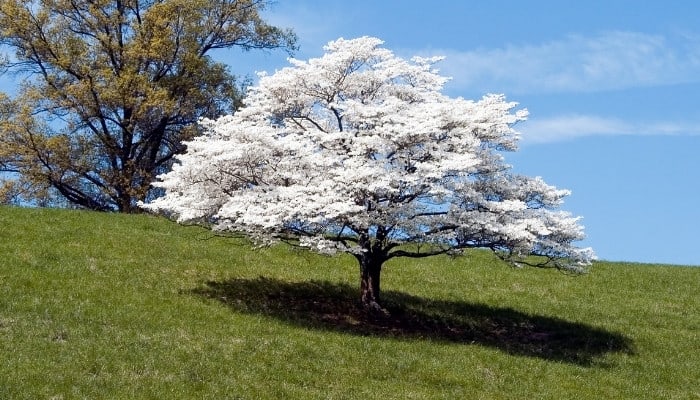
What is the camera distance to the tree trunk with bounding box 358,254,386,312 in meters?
26.5

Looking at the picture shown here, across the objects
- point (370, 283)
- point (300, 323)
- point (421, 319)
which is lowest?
point (300, 323)

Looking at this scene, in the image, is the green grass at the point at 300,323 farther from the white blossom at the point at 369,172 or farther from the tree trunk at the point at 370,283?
the white blossom at the point at 369,172

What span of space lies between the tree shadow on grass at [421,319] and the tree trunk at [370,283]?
30 cm

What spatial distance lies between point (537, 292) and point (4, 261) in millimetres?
18929

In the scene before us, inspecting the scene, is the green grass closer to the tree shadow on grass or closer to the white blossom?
the tree shadow on grass

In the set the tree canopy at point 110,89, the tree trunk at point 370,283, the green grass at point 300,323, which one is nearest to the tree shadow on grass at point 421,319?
the green grass at point 300,323

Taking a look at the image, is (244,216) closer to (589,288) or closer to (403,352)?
(403,352)

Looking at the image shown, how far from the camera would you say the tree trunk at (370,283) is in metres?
26.5

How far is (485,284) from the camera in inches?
1276

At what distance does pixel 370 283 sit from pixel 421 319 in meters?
2.08

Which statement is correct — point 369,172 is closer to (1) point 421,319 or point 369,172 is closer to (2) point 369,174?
(2) point 369,174

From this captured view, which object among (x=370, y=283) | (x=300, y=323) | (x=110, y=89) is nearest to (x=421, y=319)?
(x=370, y=283)

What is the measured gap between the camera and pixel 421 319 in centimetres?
2717

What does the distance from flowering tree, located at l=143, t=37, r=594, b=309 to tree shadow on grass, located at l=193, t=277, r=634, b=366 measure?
4.38ft
